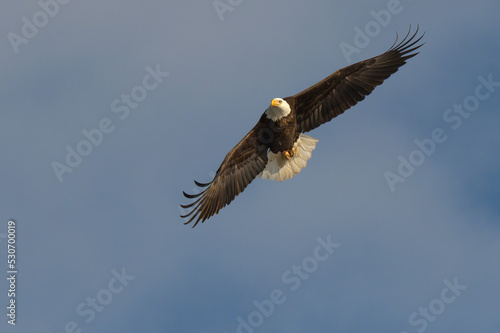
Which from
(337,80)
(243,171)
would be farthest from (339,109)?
(243,171)

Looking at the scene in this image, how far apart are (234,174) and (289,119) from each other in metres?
1.47

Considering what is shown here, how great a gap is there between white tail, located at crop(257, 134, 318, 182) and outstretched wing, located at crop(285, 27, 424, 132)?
817mm

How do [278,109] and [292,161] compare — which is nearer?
[278,109]

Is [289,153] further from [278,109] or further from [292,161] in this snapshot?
[278,109]

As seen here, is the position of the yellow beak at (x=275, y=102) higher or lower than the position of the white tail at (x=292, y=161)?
higher

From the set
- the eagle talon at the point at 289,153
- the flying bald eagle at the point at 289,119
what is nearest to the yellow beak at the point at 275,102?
the flying bald eagle at the point at 289,119

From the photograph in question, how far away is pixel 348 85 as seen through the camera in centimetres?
997

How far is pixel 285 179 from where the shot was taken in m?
10.8

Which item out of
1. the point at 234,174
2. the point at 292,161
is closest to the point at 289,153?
the point at 292,161

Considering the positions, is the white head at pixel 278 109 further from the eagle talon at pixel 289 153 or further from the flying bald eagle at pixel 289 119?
the eagle talon at pixel 289 153

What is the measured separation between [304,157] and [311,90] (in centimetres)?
149

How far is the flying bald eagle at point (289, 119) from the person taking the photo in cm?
982

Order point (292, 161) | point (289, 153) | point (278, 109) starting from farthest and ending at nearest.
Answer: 1. point (292, 161)
2. point (289, 153)
3. point (278, 109)

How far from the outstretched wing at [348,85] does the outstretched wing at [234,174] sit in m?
1.01
